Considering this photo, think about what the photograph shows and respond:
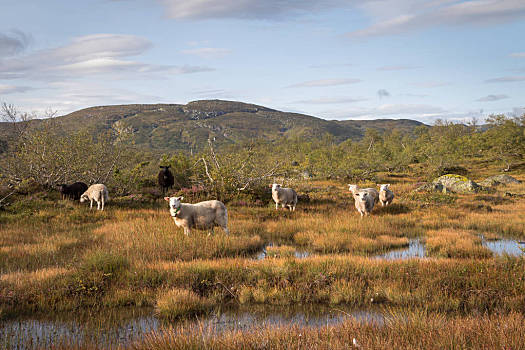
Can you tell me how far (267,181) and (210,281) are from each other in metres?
12.3

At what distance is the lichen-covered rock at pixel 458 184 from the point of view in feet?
85.7

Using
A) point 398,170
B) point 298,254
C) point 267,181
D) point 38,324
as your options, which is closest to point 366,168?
point 398,170

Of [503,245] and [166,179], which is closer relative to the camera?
[503,245]

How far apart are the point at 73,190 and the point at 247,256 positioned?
11350 mm

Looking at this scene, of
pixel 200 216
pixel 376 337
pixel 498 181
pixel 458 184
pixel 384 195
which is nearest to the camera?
pixel 376 337

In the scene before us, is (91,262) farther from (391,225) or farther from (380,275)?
(391,225)

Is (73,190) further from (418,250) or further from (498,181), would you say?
(498,181)

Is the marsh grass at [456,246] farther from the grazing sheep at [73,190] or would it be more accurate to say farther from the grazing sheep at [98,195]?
the grazing sheep at [73,190]

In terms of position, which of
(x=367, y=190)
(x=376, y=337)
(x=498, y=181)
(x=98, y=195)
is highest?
(x=98, y=195)

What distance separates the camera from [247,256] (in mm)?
10516

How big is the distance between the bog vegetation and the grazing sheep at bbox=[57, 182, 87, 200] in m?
0.71

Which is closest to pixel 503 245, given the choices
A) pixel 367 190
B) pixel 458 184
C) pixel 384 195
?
pixel 384 195

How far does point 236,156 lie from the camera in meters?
19.4

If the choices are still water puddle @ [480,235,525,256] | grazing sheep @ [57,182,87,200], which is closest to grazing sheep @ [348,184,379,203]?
still water puddle @ [480,235,525,256]
